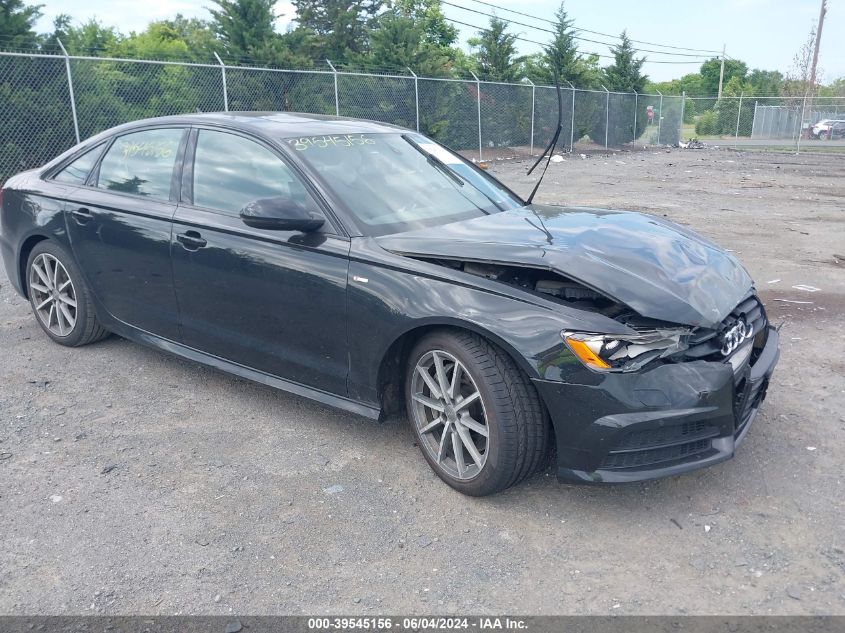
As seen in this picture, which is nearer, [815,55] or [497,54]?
[497,54]

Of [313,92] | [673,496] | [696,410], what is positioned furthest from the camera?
[313,92]

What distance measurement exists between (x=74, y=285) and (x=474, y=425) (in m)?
3.13

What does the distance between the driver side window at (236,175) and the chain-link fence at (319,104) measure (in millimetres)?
8540

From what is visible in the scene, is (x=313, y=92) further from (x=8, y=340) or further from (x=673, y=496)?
(x=673, y=496)

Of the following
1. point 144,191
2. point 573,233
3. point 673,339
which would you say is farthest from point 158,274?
point 673,339

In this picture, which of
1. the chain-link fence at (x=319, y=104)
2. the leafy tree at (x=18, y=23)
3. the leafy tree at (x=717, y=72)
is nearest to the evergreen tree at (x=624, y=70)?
the chain-link fence at (x=319, y=104)

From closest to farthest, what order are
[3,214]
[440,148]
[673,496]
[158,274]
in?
[673,496] < [158,274] < [440,148] < [3,214]

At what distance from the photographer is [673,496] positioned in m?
3.24

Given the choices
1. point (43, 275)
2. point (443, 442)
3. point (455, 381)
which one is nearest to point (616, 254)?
point (455, 381)

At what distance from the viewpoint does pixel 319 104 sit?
17.2m

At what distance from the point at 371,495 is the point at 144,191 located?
7.95 feet

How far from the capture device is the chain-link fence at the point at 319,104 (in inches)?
501

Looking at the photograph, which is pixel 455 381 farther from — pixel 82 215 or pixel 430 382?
pixel 82 215

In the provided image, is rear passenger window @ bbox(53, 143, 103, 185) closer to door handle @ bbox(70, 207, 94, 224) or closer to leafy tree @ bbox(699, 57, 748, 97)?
door handle @ bbox(70, 207, 94, 224)
